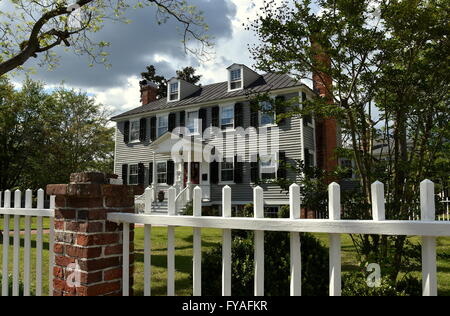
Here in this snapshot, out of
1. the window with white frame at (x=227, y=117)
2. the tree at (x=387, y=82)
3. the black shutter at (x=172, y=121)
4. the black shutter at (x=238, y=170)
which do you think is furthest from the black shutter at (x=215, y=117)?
the tree at (x=387, y=82)

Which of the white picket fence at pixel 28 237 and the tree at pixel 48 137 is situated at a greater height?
the tree at pixel 48 137

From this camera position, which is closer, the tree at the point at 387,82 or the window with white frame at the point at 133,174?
the tree at the point at 387,82

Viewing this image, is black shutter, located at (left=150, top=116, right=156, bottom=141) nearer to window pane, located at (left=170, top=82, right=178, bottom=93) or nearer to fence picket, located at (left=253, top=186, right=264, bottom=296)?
window pane, located at (left=170, top=82, right=178, bottom=93)

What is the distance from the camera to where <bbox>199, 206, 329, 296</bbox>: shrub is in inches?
135

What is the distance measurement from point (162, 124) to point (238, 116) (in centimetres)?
596

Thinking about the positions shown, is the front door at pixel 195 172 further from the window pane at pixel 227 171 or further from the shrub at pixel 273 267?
the shrub at pixel 273 267

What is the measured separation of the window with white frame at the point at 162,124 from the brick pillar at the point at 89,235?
20.3m

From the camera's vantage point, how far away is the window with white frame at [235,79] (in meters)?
21.0

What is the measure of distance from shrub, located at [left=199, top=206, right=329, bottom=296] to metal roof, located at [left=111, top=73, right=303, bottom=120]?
15075 millimetres

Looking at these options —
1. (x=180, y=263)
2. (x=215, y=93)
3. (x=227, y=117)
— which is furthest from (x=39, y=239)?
(x=215, y=93)

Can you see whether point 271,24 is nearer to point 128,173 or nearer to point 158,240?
point 158,240

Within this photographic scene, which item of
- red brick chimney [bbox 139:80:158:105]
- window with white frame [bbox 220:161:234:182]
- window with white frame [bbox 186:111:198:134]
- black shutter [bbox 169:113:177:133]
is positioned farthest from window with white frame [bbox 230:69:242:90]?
red brick chimney [bbox 139:80:158:105]

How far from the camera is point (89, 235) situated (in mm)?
2893

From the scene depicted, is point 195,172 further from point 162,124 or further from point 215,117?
point 162,124
